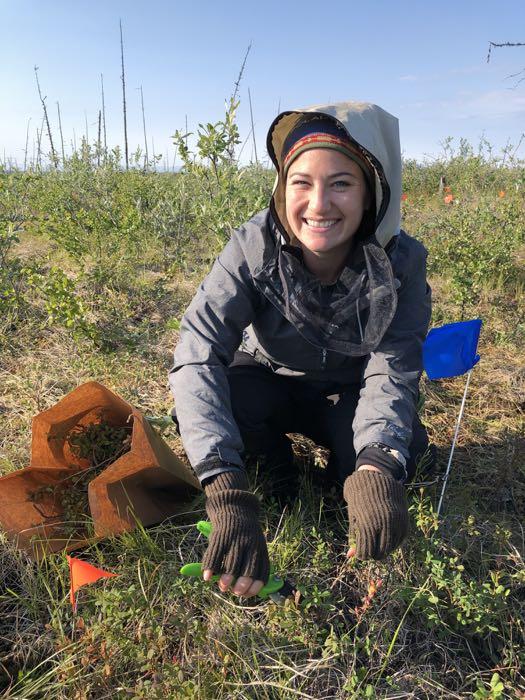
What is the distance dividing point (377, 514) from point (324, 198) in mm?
932

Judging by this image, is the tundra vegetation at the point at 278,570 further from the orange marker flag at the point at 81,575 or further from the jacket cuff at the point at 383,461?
the jacket cuff at the point at 383,461

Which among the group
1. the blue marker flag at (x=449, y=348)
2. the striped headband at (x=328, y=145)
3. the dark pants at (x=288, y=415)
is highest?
the striped headband at (x=328, y=145)

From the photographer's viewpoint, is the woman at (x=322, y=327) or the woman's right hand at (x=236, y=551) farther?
the woman at (x=322, y=327)

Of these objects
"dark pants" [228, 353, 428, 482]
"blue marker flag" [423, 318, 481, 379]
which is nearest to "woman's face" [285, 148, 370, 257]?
"blue marker flag" [423, 318, 481, 379]

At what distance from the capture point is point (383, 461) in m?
1.46

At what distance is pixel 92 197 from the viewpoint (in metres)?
5.95

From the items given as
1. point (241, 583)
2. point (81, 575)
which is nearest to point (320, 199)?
point (241, 583)

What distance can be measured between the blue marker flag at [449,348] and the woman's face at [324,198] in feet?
1.67

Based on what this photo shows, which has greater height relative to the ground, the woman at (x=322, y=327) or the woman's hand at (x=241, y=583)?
the woman at (x=322, y=327)

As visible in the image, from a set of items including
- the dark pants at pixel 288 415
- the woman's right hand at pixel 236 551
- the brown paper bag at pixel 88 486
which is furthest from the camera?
the dark pants at pixel 288 415

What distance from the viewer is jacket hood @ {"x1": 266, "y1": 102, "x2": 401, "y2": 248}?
1396 mm

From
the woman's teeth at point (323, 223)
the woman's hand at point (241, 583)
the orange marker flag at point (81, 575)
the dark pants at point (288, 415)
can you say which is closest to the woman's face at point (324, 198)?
the woman's teeth at point (323, 223)

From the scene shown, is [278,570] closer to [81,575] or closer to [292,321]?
[81,575]

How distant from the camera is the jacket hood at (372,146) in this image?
140cm
